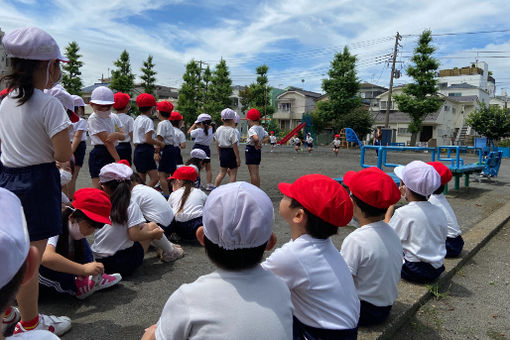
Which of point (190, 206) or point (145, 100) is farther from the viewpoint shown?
point (145, 100)

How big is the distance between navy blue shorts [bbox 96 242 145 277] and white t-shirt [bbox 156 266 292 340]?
73.7 inches

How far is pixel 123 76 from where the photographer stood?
3931 cm

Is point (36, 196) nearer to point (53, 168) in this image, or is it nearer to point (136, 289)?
point (53, 168)

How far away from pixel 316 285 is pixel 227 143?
16.9ft

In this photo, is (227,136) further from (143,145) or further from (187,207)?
(187,207)

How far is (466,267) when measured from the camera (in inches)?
144

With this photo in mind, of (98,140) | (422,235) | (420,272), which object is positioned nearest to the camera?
(422,235)

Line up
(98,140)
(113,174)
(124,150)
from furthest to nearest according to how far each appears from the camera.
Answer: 1. (124,150)
2. (98,140)
3. (113,174)

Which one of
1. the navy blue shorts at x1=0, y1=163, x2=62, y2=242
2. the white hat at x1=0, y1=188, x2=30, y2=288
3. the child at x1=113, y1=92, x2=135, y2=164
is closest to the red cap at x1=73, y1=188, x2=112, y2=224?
the navy blue shorts at x1=0, y1=163, x2=62, y2=242

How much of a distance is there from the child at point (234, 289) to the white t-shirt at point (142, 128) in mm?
4274

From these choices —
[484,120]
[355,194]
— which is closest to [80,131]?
[355,194]

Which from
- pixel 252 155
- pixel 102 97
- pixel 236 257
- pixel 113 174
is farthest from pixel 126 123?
pixel 236 257

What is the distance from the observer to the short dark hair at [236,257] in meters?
1.26

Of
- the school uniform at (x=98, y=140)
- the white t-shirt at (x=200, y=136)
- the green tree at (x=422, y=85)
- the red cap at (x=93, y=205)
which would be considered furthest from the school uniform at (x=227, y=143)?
the green tree at (x=422, y=85)
